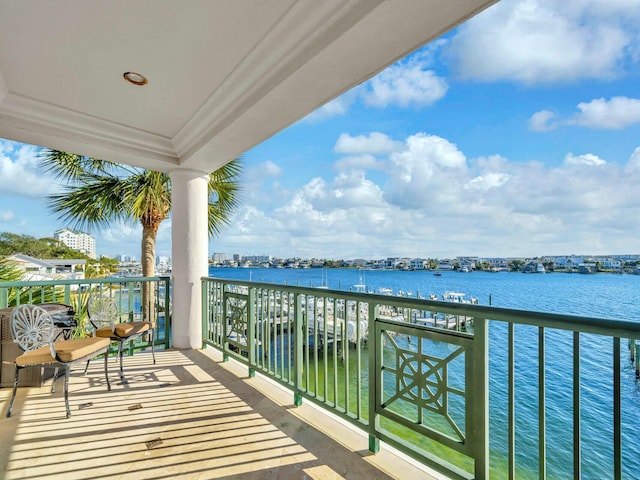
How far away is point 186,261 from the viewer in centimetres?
432

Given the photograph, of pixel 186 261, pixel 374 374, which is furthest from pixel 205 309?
pixel 374 374

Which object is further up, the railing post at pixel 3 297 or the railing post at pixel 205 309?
the railing post at pixel 3 297

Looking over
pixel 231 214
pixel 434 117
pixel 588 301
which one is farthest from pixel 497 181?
pixel 231 214

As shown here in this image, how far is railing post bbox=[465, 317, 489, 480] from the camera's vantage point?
1509 mm

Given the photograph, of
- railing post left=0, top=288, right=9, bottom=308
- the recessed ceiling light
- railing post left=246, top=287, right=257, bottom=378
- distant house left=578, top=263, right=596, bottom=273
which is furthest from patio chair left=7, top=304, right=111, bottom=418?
distant house left=578, top=263, right=596, bottom=273

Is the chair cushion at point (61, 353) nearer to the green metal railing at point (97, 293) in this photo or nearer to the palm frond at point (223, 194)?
the green metal railing at point (97, 293)

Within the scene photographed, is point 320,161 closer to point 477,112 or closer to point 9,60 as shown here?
point 477,112

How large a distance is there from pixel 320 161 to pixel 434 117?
Result: 1336cm

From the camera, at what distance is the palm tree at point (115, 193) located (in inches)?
229

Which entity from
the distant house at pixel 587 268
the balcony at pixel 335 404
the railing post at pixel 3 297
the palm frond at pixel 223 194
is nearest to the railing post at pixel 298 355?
the balcony at pixel 335 404

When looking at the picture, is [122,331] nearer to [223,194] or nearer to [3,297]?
[3,297]

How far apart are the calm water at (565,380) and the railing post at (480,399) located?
0.09 metres

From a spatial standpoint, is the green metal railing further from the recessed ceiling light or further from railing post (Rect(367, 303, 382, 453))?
railing post (Rect(367, 303, 382, 453))

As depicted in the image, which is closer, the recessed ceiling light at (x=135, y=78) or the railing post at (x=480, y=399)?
the railing post at (x=480, y=399)
